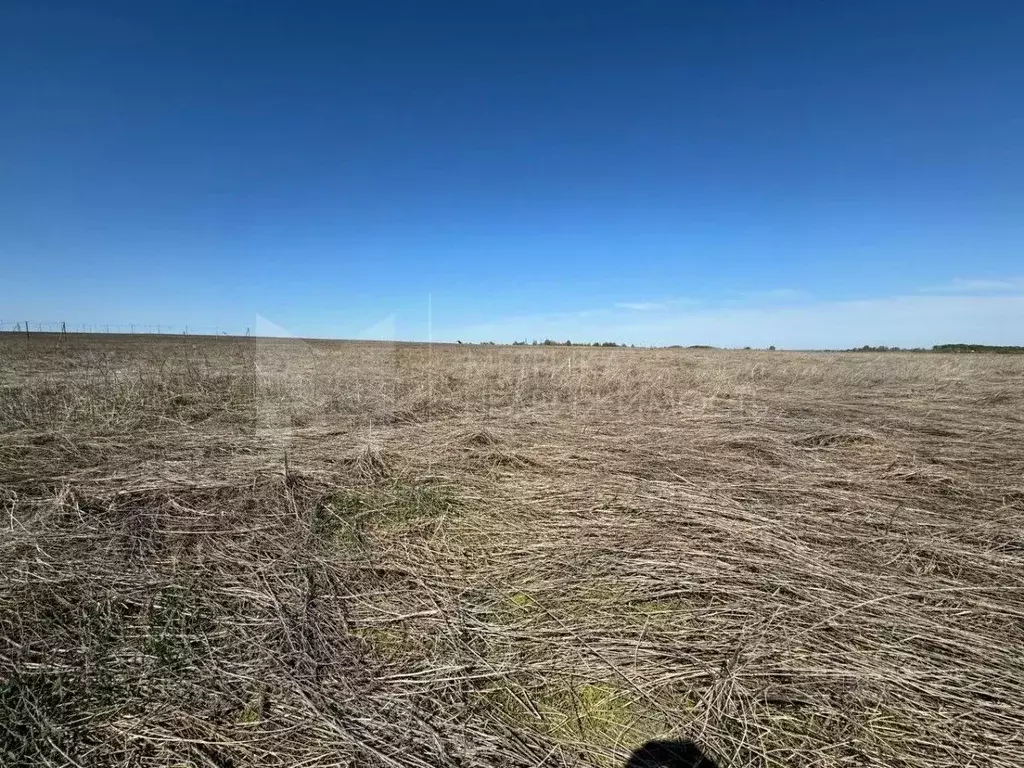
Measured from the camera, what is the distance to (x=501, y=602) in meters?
2.44

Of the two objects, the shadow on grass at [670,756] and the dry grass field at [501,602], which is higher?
the dry grass field at [501,602]

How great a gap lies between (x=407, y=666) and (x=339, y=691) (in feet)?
0.94

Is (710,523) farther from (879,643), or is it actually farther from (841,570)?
(879,643)

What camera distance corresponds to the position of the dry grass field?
1.66m

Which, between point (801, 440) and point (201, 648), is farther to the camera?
point (801, 440)

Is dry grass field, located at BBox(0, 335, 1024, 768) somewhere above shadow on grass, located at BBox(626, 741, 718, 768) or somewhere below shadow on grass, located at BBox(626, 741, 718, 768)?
above

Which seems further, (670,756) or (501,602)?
(501,602)

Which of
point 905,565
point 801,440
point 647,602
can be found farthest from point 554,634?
point 801,440

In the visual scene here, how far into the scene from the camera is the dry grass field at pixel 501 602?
166cm

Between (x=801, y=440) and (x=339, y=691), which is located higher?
(x=801, y=440)

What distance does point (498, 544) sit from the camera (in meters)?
3.09

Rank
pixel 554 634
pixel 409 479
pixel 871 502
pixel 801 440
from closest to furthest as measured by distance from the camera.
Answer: pixel 554 634 → pixel 871 502 → pixel 409 479 → pixel 801 440

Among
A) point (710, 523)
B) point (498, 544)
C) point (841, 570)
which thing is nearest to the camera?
point (841, 570)

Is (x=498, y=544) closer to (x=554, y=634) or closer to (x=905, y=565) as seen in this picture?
(x=554, y=634)
